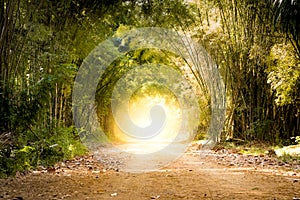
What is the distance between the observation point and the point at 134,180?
4.37 meters

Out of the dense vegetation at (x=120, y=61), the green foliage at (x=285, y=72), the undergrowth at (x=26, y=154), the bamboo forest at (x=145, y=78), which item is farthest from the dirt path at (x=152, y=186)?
the green foliage at (x=285, y=72)

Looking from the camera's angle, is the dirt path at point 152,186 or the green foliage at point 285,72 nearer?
the dirt path at point 152,186

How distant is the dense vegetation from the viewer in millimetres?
4531

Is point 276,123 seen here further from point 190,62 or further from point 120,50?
point 120,50

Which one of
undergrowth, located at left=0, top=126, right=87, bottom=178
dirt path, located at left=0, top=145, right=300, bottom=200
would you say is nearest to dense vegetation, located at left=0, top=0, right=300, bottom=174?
undergrowth, located at left=0, top=126, right=87, bottom=178

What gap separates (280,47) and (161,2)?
2757 millimetres

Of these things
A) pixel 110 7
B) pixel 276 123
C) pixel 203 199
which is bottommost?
pixel 203 199

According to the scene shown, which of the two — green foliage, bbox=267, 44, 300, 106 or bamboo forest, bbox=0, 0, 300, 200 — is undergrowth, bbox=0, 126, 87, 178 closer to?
bamboo forest, bbox=0, 0, 300, 200

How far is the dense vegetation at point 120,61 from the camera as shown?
4531 mm

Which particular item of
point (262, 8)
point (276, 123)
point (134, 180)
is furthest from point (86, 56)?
point (134, 180)

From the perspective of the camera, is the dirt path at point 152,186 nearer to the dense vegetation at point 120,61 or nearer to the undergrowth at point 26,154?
the undergrowth at point 26,154

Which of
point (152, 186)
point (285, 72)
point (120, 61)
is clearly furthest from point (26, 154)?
point (120, 61)

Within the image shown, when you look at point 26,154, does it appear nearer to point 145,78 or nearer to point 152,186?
point 152,186

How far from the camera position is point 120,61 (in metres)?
→ 12.5
